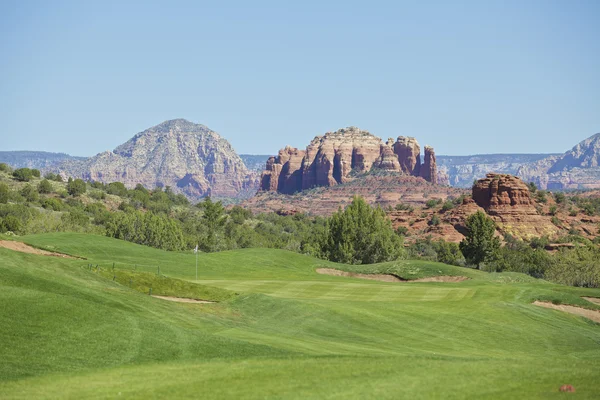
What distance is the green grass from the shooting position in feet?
56.9

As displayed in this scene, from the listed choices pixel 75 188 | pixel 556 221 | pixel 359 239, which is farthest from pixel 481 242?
pixel 75 188

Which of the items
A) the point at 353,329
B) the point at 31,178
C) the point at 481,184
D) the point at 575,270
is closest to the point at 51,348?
the point at 353,329

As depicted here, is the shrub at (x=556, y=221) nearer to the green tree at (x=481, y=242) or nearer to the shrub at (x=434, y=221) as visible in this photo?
the shrub at (x=434, y=221)

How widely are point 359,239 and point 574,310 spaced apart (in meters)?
47.4

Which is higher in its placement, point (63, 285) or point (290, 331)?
point (63, 285)

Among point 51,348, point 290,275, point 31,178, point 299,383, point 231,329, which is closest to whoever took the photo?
point 299,383

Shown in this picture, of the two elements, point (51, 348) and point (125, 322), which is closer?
point (51, 348)

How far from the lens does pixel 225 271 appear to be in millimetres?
59031

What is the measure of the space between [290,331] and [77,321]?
31.6ft

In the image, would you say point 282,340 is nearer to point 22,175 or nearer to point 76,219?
point 76,219

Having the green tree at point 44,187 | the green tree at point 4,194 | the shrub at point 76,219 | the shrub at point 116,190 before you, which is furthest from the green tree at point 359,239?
the shrub at point 116,190

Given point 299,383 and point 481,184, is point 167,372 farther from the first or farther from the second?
point 481,184

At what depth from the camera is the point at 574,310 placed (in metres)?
41.9

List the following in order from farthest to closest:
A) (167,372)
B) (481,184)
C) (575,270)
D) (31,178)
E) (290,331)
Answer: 1. (481,184)
2. (31,178)
3. (575,270)
4. (290,331)
5. (167,372)
